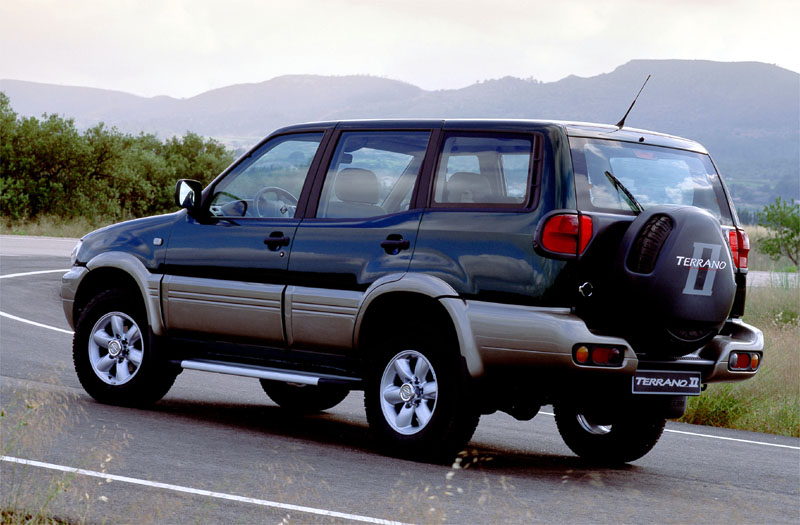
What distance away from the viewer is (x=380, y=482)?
22.1ft

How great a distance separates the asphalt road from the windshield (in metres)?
1.75

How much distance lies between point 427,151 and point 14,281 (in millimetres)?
15691

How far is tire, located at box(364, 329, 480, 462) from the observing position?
280 inches

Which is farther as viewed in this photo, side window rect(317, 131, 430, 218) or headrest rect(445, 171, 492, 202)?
side window rect(317, 131, 430, 218)

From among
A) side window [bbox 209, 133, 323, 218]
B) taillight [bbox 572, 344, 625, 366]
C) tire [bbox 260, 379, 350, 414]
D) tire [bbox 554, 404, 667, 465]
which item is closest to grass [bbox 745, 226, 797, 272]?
tire [bbox 260, 379, 350, 414]

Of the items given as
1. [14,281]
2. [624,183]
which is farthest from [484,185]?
[14,281]

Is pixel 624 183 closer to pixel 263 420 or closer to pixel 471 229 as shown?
pixel 471 229

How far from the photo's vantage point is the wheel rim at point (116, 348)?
9039 mm

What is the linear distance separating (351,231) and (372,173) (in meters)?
0.47

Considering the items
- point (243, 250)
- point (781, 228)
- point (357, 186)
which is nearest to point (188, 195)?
point (243, 250)

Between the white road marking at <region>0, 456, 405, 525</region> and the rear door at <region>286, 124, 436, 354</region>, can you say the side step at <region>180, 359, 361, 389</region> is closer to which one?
the rear door at <region>286, 124, 436, 354</region>

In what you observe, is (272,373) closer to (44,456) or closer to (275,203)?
(275,203)

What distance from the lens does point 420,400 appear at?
289 inches

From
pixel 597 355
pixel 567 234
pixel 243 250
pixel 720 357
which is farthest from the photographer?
pixel 243 250
